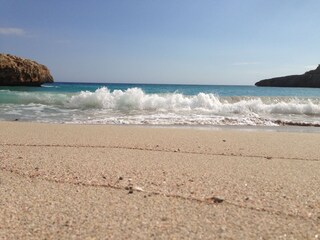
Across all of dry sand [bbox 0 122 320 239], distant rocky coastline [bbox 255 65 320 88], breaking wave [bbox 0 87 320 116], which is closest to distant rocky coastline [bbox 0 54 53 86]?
breaking wave [bbox 0 87 320 116]

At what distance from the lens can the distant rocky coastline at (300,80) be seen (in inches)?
3351

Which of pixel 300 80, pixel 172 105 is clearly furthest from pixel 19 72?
pixel 300 80

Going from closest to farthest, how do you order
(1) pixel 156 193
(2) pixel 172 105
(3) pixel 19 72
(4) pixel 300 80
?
1. (1) pixel 156 193
2. (2) pixel 172 105
3. (3) pixel 19 72
4. (4) pixel 300 80

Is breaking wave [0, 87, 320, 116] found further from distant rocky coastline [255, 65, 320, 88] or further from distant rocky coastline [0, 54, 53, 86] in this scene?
distant rocky coastline [255, 65, 320, 88]

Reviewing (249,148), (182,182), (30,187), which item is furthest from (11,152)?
(249,148)

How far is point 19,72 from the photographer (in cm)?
4353

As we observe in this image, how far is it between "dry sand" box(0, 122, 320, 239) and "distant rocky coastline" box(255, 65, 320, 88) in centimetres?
8956

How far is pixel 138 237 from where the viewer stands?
2.04 meters

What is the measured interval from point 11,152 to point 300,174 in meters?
3.85

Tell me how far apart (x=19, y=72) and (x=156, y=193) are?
150 ft

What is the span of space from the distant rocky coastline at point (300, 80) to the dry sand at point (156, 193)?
3526 inches

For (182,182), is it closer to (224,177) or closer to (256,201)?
(224,177)

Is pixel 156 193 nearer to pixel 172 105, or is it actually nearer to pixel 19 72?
pixel 172 105

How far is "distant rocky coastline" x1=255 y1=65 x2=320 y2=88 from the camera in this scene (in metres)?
85.1
